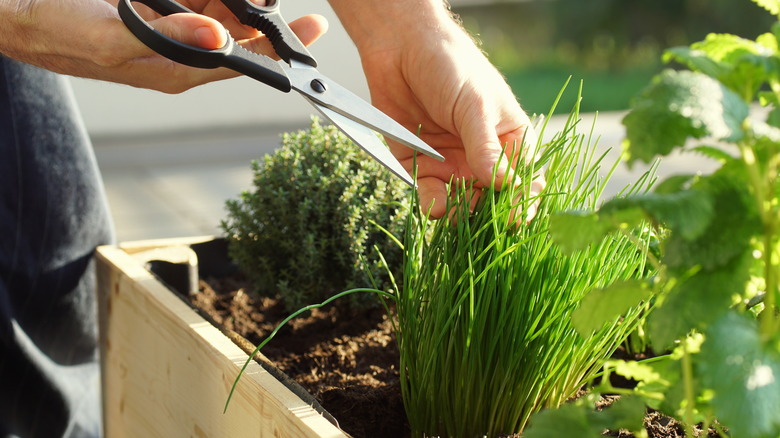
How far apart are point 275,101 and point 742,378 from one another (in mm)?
4476

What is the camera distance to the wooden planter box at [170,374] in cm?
89

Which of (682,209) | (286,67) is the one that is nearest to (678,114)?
(682,209)

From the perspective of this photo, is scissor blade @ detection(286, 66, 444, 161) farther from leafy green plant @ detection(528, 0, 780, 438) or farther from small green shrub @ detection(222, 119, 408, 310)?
leafy green plant @ detection(528, 0, 780, 438)

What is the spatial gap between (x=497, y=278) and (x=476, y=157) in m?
0.16

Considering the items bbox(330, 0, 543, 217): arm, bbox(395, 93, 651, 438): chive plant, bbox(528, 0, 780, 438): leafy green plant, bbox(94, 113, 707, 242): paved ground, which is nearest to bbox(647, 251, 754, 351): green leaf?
bbox(528, 0, 780, 438): leafy green plant

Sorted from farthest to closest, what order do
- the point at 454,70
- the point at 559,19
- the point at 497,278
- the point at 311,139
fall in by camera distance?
the point at 559,19, the point at 311,139, the point at 454,70, the point at 497,278

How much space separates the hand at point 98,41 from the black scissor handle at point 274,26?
4.6 inches

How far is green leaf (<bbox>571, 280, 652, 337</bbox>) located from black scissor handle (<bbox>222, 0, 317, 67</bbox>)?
0.65 metres

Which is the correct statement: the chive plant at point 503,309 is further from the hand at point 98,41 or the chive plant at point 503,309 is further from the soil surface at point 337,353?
the hand at point 98,41

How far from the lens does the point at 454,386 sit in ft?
2.96

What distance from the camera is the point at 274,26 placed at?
1138 mm

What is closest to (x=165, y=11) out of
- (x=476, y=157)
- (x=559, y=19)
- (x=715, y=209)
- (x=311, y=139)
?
(x=311, y=139)

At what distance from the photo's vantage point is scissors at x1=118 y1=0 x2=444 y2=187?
0.91 m

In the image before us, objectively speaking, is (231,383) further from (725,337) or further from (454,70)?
(725,337)
